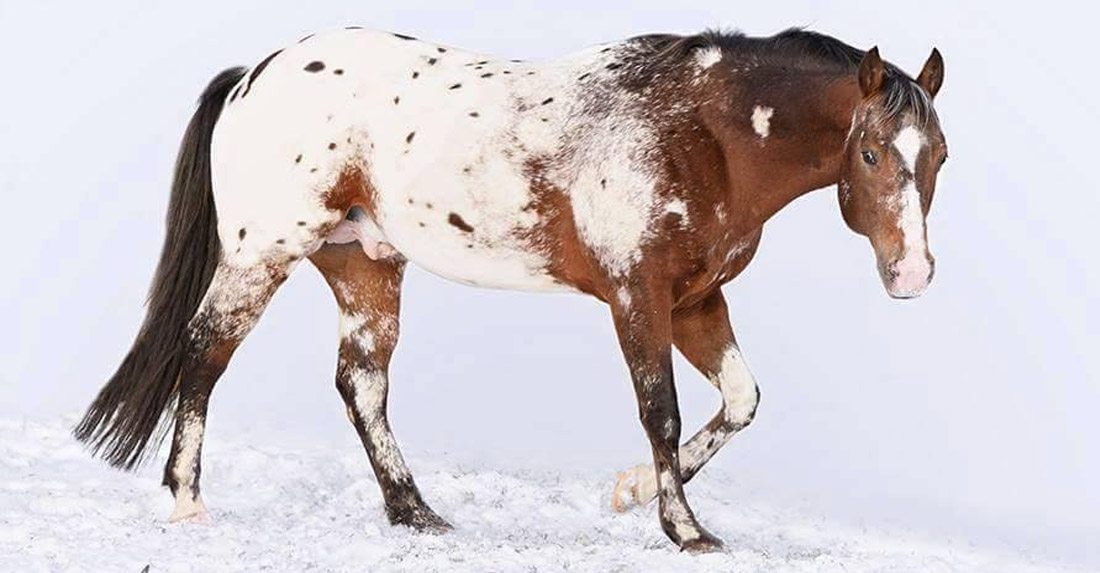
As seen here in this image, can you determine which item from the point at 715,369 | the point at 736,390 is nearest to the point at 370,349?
the point at 715,369

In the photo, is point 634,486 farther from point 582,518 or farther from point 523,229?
point 523,229

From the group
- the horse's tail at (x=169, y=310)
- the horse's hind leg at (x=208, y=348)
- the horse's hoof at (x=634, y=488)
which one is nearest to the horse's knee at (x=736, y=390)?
the horse's hoof at (x=634, y=488)

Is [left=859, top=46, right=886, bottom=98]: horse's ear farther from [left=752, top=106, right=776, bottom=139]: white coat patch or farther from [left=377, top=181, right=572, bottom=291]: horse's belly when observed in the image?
[left=377, top=181, right=572, bottom=291]: horse's belly

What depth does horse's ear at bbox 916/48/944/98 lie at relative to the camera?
20.2ft

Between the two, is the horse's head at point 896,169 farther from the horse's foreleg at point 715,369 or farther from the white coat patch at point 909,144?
the horse's foreleg at point 715,369

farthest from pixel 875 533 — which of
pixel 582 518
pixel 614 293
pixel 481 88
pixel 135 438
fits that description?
pixel 135 438

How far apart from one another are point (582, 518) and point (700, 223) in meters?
1.92

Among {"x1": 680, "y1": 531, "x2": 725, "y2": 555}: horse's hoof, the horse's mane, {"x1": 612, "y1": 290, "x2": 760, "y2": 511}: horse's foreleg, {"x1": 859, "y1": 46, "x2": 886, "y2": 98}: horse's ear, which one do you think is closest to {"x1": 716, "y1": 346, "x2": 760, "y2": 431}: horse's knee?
{"x1": 612, "y1": 290, "x2": 760, "y2": 511}: horse's foreleg

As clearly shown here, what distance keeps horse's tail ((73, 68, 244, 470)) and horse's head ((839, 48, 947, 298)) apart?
3.14 meters

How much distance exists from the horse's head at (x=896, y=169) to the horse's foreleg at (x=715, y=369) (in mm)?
1015

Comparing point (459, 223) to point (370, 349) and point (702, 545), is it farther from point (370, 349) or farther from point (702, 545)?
point (702, 545)

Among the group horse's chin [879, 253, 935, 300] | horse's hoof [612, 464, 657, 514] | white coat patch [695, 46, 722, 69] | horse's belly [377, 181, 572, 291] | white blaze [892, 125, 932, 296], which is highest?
white coat patch [695, 46, 722, 69]

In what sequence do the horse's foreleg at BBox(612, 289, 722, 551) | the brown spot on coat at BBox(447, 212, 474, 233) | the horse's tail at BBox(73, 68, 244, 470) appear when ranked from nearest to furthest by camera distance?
the horse's foreleg at BBox(612, 289, 722, 551), the brown spot on coat at BBox(447, 212, 474, 233), the horse's tail at BBox(73, 68, 244, 470)

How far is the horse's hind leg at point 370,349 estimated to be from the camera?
24.6ft
